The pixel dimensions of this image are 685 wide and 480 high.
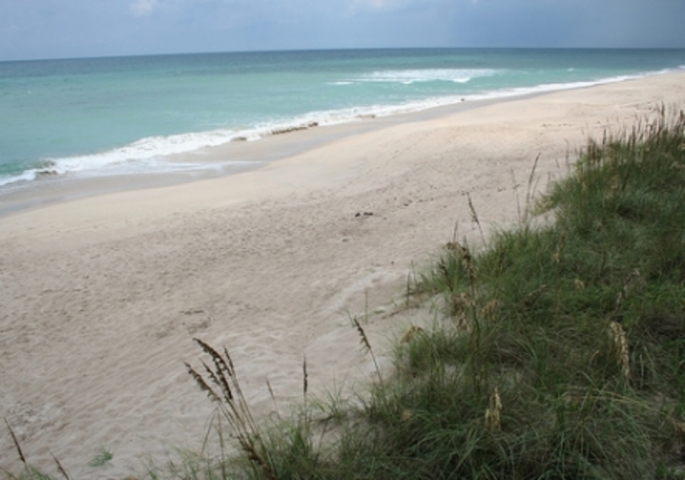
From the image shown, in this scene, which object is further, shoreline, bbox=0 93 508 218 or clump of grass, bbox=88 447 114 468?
shoreline, bbox=0 93 508 218

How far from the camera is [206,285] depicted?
19.9 feet

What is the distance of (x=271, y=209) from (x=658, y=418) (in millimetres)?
7105

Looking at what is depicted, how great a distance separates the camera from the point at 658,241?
408 centimetres

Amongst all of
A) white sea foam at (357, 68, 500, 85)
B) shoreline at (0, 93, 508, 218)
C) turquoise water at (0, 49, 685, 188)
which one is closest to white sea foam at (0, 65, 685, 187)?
turquoise water at (0, 49, 685, 188)

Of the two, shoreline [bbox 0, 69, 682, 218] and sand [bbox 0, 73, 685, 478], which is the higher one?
shoreline [bbox 0, 69, 682, 218]

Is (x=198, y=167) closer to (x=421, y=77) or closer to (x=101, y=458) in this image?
(x=101, y=458)

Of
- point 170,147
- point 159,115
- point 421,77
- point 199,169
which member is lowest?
point 199,169

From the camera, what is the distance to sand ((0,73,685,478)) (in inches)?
145

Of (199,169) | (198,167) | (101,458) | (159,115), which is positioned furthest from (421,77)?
(101,458)

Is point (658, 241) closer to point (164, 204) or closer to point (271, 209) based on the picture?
point (271, 209)

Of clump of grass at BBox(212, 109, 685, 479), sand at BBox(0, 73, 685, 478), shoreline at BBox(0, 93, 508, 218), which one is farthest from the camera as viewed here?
shoreline at BBox(0, 93, 508, 218)

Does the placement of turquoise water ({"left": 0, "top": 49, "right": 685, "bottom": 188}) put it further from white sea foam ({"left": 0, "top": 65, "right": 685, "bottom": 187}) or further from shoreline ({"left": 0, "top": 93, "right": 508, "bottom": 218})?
shoreline ({"left": 0, "top": 93, "right": 508, "bottom": 218})

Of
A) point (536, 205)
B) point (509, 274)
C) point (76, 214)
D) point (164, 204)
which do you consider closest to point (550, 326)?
point (509, 274)

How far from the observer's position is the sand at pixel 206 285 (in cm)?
367
